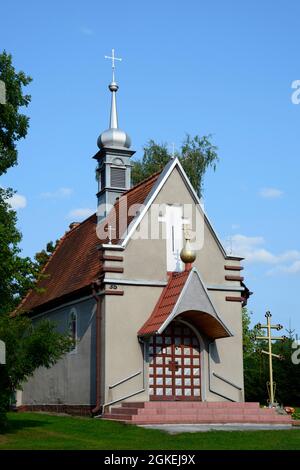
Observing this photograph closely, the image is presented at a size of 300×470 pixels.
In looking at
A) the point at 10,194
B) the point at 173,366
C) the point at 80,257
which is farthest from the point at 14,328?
the point at 80,257

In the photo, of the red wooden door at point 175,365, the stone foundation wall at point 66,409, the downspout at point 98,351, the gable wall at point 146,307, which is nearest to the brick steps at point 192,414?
the downspout at point 98,351

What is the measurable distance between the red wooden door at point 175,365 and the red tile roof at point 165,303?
33.8 inches

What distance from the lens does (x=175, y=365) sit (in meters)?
24.6

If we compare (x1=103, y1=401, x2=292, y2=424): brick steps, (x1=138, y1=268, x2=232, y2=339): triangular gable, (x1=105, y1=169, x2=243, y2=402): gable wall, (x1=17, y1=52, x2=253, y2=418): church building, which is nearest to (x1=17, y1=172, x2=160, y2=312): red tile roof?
(x1=17, y1=52, x2=253, y2=418): church building

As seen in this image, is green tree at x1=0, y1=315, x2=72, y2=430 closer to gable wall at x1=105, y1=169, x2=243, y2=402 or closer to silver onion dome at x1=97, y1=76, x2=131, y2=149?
gable wall at x1=105, y1=169, x2=243, y2=402

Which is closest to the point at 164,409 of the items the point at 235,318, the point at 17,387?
the point at 17,387

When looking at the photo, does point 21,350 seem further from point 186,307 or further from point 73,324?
point 73,324

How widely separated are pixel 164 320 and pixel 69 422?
4.36 meters

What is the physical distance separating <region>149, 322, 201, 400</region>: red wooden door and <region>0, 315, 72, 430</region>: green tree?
583 cm

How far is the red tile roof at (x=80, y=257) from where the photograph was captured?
26422 mm

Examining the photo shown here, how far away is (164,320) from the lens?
22859 mm

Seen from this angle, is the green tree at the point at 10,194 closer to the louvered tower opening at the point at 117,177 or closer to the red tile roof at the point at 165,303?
the red tile roof at the point at 165,303
